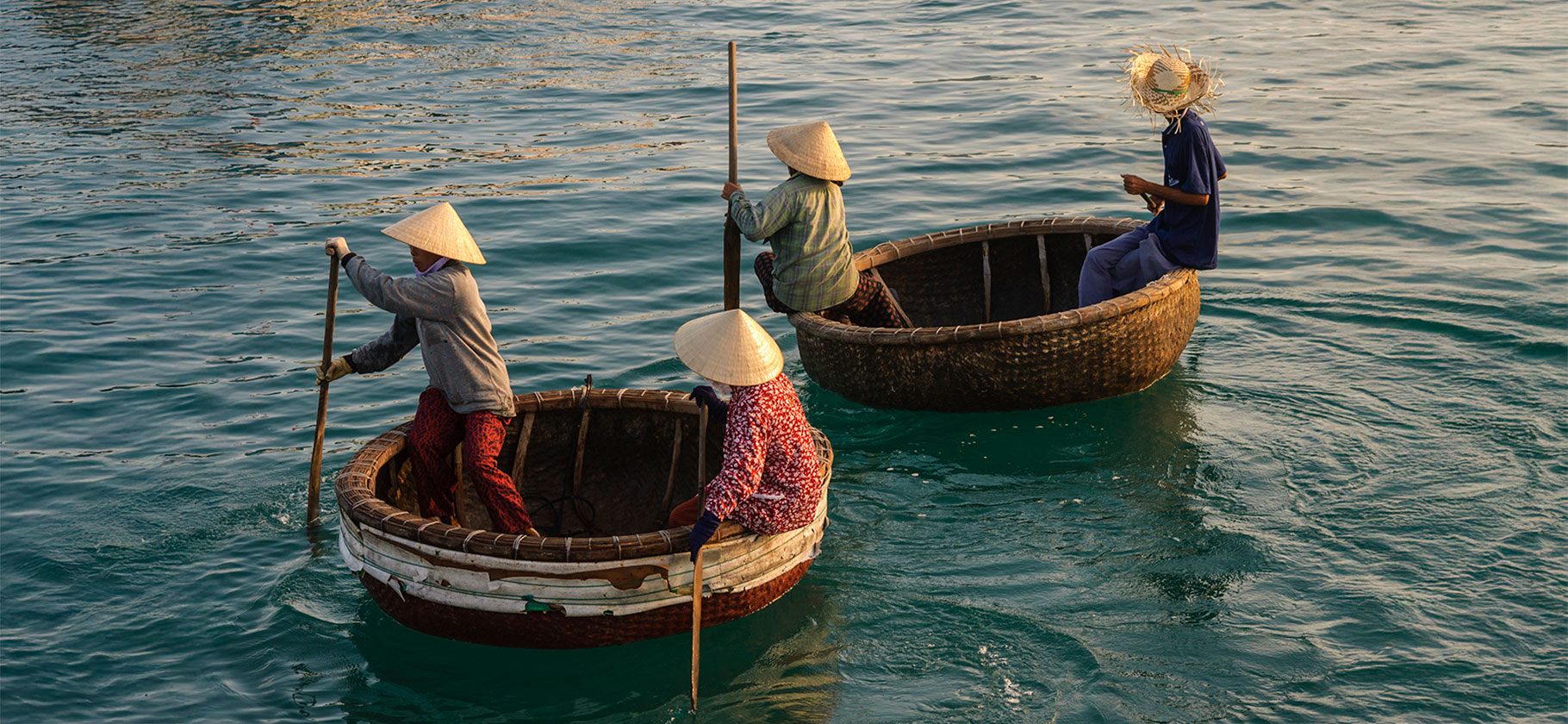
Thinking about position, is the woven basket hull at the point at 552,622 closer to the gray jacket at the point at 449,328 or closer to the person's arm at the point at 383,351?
the gray jacket at the point at 449,328

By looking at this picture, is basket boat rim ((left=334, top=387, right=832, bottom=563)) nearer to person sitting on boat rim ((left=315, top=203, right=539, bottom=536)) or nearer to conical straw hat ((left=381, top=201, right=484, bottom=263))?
person sitting on boat rim ((left=315, top=203, right=539, bottom=536))

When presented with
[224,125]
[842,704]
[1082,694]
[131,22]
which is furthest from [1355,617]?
[131,22]

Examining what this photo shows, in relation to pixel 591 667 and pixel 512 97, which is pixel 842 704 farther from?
pixel 512 97

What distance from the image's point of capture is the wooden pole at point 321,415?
5.65 m

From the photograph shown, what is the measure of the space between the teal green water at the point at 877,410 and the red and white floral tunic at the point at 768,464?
0.58 m

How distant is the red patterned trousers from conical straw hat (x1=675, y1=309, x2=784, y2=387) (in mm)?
1041

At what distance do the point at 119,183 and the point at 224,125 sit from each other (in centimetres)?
188

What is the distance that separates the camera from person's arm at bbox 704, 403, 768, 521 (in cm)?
502

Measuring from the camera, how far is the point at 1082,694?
193 inches

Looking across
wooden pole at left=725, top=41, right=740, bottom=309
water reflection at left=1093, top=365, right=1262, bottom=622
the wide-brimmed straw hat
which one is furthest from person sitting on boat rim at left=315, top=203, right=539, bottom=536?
the wide-brimmed straw hat

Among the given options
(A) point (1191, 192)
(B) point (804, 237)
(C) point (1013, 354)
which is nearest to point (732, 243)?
(B) point (804, 237)

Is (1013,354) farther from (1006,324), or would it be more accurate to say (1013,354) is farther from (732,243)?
(732,243)

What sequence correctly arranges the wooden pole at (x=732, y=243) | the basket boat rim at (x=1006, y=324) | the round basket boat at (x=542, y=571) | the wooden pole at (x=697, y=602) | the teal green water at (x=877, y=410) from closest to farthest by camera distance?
the wooden pole at (x=697, y=602), the round basket boat at (x=542, y=571), the teal green water at (x=877, y=410), the wooden pole at (x=732, y=243), the basket boat rim at (x=1006, y=324)

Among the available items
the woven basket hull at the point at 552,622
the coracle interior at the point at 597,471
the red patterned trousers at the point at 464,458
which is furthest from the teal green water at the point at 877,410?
the coracle interior at the point at 597,471
